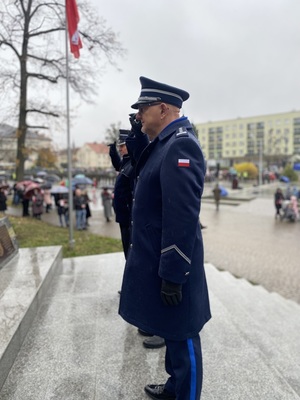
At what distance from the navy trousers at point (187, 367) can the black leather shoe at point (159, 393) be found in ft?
0.90

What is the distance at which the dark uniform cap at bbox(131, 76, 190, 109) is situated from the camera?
208 centimetres

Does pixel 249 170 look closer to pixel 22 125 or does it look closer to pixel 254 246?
pixel 22 125

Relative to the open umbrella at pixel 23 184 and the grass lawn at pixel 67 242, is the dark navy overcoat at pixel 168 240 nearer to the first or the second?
the grass lawn at pixel 67 242

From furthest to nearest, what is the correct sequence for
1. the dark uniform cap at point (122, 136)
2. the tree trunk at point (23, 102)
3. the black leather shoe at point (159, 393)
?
the tree trunk at point (23, 102)
the dark uniform cap at point (122, 136)
the black leather shoe at point (159, 393)

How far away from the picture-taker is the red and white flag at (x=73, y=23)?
281 inches

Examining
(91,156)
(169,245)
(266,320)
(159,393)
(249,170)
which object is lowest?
(266,320)

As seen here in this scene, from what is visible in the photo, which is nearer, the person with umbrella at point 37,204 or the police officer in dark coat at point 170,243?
the police officer in dark coat at point 170,243

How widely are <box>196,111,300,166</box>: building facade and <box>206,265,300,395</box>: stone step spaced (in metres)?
84.6

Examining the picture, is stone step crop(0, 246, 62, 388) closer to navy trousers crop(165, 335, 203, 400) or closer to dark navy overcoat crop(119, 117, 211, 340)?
dark navy overcoat crop(119, 117, 211, 340)

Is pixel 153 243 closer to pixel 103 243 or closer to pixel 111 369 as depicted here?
pixel 111 369

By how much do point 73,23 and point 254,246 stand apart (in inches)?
328

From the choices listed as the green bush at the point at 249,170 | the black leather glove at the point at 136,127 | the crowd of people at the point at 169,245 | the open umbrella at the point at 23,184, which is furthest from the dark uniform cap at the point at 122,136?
the green bush at the point at 249,170

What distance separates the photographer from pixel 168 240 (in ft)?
5.99

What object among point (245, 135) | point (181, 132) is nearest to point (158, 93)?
point (181, 132)
